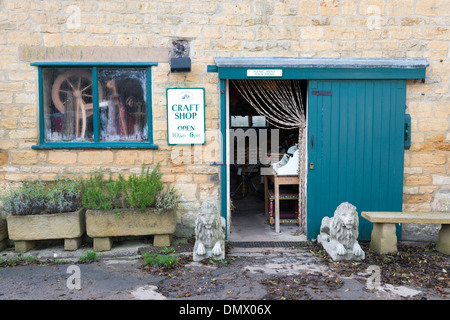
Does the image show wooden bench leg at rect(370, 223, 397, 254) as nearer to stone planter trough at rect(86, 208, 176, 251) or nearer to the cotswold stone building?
the cotswold stone building

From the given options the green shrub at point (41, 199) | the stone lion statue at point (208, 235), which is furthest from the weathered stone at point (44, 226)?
the stone lion statue at point (208, 235)

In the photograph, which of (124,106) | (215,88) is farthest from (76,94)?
(215,88)

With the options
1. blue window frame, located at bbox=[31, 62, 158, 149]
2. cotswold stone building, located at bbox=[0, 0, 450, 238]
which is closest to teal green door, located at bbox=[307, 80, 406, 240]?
cotswold stone building, located at bbox=[0, 0, 450, 238]

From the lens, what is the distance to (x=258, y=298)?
3.99 m

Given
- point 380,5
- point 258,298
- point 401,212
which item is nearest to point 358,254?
point 401,212

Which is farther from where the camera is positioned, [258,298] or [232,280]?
[232,280]

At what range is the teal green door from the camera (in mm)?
5758

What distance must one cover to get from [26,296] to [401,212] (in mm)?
4851

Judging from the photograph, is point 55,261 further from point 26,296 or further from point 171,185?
point 171,185

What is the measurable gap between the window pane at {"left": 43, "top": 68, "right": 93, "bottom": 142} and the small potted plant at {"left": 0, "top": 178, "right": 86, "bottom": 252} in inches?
33.4

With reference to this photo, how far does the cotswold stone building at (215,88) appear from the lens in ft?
18.4

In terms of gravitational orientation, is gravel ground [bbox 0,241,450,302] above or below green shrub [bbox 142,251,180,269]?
below

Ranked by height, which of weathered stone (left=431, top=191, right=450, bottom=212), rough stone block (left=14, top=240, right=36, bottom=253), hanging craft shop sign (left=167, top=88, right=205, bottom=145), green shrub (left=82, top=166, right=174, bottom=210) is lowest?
rough stone block (left=14, top=240, right=36, bottom=253)

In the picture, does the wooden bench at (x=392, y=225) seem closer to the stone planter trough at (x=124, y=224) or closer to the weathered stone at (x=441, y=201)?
the weathered stone at (x=441, y=201)
